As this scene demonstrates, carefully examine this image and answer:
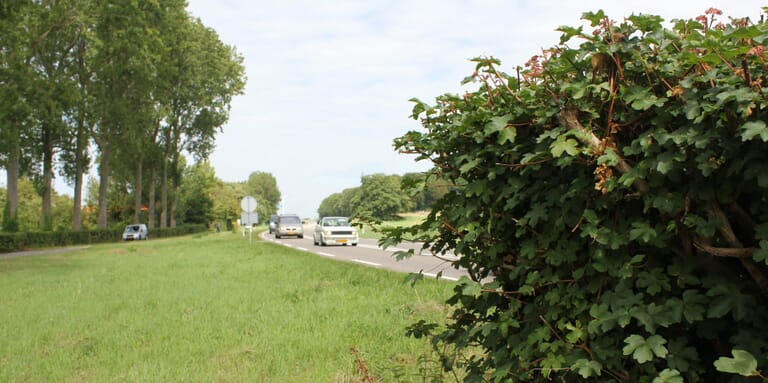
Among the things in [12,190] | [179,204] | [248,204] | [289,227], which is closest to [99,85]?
[12,190]

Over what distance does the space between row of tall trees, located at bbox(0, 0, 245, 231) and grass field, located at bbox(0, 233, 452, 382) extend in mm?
14362

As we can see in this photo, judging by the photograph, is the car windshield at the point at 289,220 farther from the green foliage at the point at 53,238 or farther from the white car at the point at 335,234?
the green foliage at the point at 53,238

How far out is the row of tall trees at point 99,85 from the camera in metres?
26.1

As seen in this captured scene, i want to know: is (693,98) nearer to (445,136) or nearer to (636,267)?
(636,267)

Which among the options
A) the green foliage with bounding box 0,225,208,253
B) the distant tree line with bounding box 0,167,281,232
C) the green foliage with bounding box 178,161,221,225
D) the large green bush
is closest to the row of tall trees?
the green foliage with bounding box 0,225,208,253

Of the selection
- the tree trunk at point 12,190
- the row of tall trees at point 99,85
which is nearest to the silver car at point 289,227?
the row of tall trees at point 99,85

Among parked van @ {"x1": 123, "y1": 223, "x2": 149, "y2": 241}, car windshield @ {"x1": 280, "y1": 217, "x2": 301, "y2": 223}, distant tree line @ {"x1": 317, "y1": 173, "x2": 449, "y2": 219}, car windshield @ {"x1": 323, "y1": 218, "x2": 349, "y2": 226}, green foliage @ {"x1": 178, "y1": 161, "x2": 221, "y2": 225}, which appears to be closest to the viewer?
distant tree line @ {"x1": 317, "y1": 173, "x2": 449, "y2": 219}

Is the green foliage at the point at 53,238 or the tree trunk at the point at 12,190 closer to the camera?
the tree trunk at the point at 12,190

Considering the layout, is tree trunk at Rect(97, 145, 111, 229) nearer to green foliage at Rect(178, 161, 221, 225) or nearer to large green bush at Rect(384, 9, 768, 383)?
green foliage at Rect(178, 161, 221, 225)

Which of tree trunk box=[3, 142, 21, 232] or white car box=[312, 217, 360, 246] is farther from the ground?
tree trunk box=[3, 142, 21, 232]

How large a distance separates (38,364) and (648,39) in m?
5.92

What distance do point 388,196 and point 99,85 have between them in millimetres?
83970

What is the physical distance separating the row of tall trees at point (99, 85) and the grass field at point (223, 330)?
1436cm

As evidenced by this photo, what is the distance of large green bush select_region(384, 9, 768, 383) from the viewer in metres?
1.90
